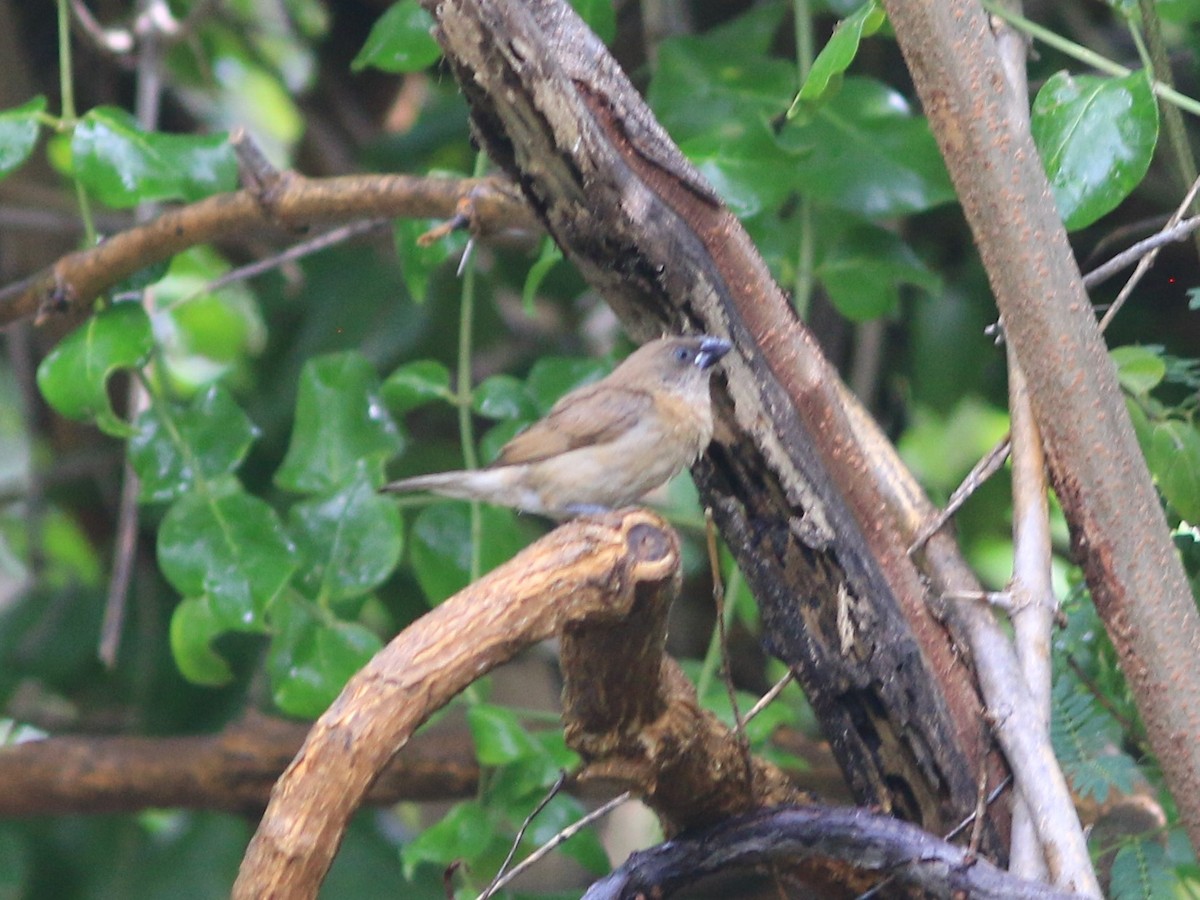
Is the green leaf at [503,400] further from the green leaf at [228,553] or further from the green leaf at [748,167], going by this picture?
the green leaf at [748,167]

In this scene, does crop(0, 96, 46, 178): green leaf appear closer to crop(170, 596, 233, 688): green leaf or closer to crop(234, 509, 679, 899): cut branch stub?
crop(170, 596, 233, 688): green leaf

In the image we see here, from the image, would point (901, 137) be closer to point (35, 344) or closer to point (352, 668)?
point (352, 668)

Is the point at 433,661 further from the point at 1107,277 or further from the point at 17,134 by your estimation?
the point at 17,134

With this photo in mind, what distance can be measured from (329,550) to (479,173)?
933 mm

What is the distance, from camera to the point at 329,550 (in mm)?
3174

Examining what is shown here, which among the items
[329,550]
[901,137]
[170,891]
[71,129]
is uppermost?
[71,129]

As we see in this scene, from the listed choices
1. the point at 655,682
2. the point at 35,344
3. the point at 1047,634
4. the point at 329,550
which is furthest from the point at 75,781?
the point at 1047,634

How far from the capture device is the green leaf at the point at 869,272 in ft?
10.7

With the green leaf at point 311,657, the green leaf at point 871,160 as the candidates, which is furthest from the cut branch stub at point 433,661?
the green leaf at point 871,160

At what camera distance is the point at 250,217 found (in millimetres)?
3131

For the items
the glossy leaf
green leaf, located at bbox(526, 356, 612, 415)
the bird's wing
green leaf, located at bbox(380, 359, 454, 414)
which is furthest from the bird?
the glossy leaf

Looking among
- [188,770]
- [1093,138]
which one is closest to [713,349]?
[1093,138]

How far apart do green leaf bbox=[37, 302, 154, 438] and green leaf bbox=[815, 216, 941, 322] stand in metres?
1.59

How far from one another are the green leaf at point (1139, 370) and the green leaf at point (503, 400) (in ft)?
4.43
